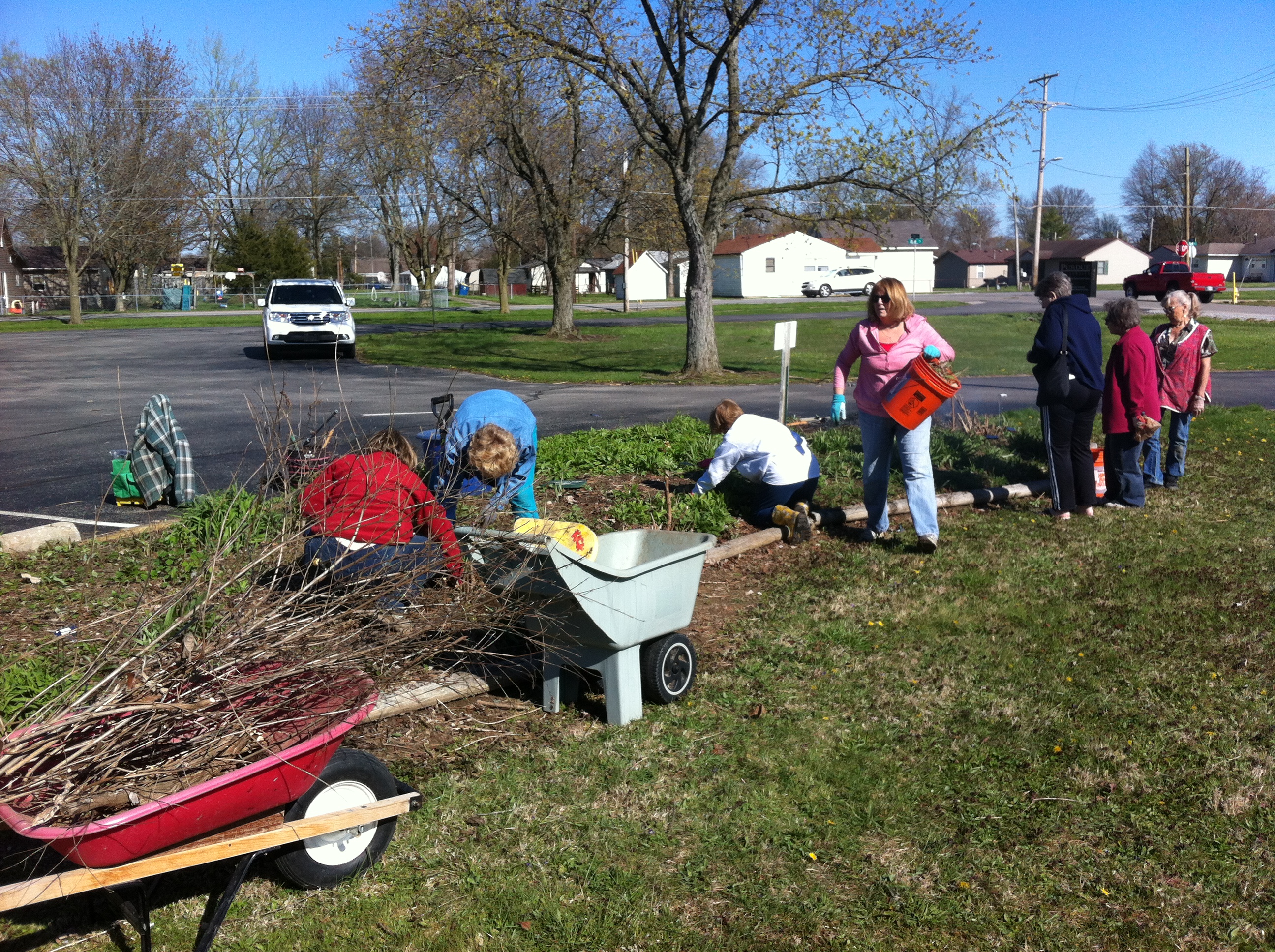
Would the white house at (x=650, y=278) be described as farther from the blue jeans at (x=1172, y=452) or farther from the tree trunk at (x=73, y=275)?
the blue jeans at (x=1172, y=452)

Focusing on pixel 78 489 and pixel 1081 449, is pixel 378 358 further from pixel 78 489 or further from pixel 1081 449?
pixel 1081 449

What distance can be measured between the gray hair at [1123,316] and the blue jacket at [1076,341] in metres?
0.30

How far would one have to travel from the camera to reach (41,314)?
50438mm

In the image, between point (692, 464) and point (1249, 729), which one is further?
point (692, 464)

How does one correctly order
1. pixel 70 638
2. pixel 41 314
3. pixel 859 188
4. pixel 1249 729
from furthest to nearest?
1. pixel 41 314
2. pixel 859 188
3. pixel 1249 729
4. pixel 70 638

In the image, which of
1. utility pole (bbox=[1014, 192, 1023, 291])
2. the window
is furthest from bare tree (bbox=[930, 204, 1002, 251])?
the window

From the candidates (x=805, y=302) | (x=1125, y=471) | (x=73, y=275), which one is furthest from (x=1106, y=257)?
(x=1125, y=471)

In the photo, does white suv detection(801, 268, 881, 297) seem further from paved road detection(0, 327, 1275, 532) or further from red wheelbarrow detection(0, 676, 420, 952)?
red wheelbarrow detection(0, 676, 420, 952)

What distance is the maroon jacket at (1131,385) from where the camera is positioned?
8.71m

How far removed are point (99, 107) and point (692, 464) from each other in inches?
1602

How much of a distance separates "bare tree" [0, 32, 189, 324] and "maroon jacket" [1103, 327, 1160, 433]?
131ft

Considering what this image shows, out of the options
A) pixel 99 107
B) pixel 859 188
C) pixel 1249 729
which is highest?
pixel 99 107

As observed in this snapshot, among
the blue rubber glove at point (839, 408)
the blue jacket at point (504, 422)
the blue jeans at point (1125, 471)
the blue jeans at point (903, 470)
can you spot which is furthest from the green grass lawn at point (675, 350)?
the blue jacket at point (504, 422)

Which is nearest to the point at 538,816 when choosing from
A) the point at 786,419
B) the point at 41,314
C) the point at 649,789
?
the point at 649,789
